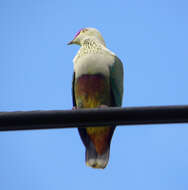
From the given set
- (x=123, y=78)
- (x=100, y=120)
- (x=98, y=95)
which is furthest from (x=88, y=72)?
(x=100, y=120)

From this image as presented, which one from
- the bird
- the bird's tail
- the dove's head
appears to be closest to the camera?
the bird's tail

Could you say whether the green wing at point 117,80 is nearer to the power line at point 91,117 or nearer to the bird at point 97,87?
the bird at point 97,87

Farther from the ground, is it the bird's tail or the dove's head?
the dove's head

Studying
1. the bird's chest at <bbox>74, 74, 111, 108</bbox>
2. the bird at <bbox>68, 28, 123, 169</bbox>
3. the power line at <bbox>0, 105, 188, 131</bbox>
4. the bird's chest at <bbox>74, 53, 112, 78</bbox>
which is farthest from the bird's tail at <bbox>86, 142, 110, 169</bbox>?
the power line at <bbox>0, 105, 188, 131</bbox>

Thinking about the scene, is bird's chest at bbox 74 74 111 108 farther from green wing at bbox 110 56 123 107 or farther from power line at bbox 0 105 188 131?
power line at bbox 0 105 188 131

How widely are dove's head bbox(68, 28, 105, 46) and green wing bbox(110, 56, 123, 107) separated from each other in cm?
45

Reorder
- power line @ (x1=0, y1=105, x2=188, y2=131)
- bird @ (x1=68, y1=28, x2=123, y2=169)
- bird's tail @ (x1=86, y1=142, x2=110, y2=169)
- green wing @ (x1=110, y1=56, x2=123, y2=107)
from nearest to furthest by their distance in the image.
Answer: power line @ (x1=0, y1=105, x2=188, y2=131) → bird's tail @ (x1=86, y1=142, x2=110, y2=169) → bird @ (x1=68, y1=28, x2=123, y2=169) → green wing @ (x1=110, y1=56, x2=123, y2=107)

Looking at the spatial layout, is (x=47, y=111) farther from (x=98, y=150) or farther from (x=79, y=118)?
(x=98, y=150)

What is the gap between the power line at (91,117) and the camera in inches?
72.8

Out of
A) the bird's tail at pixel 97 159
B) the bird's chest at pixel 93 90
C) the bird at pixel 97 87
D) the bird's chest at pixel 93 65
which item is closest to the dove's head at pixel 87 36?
the bird at pixel 97 87

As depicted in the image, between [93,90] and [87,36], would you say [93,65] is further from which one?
[87,36]

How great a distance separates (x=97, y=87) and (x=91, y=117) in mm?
1912

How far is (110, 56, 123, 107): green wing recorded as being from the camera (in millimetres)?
3902

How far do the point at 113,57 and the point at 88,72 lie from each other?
0.34 metres
